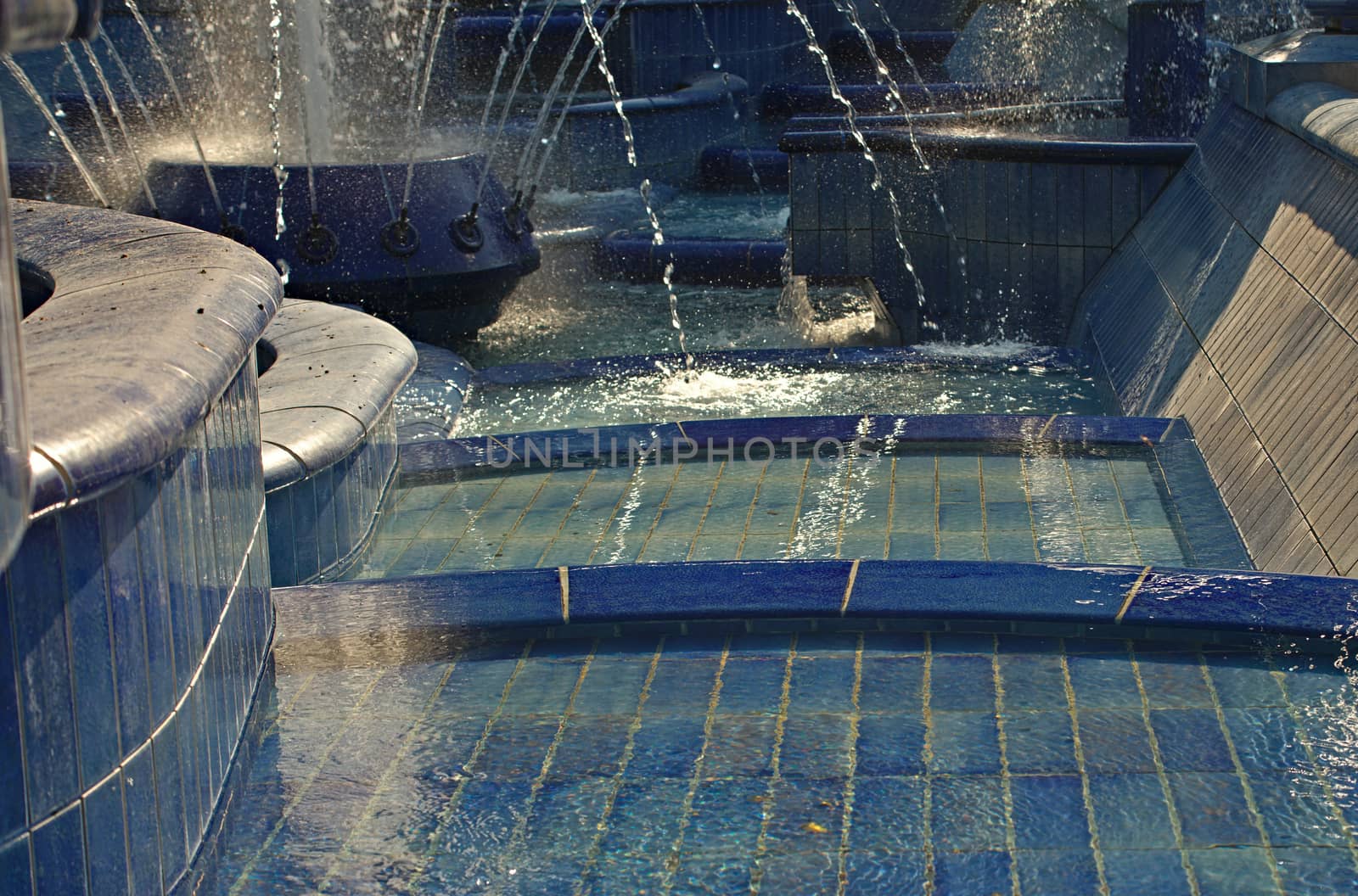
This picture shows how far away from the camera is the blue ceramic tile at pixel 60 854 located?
2156mm

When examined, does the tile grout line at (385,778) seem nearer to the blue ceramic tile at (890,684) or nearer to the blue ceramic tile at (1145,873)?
the blue ceramic tile at (890,684)

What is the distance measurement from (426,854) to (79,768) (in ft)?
2.48

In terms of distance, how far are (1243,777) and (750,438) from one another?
334 centimetres

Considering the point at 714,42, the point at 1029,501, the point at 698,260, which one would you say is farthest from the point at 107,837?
the point at 714,42

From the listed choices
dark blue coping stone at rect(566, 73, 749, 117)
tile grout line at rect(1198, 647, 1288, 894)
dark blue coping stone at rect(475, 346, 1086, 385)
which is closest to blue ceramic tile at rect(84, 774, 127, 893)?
tile grout line at rect(1198, 647, 1288, 894)

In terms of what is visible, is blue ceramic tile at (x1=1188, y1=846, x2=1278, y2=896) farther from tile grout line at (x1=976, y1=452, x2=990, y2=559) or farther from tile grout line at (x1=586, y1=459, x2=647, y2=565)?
tile grout line at (x1=586, y1=459, x2=647, y2=565)

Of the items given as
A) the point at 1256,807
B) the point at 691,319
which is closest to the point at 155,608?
the point at 1256,807

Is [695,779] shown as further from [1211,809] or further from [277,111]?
[277,111]

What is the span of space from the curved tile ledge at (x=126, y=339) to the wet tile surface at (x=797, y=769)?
2.73 feet

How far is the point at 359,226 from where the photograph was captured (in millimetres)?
9305

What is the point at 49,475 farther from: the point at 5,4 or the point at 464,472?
the point at 464,472

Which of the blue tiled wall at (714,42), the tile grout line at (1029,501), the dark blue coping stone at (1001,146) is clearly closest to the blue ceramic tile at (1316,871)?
the tile grout line at (1029,501)

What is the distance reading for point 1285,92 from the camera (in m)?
7.62

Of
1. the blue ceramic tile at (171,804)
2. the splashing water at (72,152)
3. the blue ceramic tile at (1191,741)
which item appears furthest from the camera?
the splashing water at (72,152)
